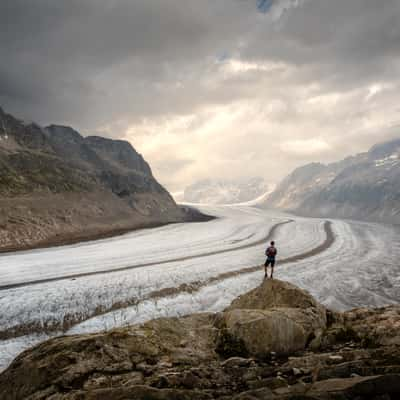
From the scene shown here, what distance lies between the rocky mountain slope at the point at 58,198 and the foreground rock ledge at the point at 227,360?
35.2m

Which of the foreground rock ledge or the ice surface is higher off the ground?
the foreground rock ledge

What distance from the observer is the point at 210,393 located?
4.36 meters

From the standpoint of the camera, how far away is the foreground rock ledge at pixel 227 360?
4.18 meters

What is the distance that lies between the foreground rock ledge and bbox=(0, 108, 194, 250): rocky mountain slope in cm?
3521

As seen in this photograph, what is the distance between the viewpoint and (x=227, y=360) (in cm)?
568

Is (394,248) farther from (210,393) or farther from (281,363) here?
(210,393)

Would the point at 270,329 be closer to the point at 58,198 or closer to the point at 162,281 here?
the point at 162,281

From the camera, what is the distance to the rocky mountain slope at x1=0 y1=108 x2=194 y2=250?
40781 mm

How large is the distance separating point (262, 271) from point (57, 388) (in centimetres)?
1685

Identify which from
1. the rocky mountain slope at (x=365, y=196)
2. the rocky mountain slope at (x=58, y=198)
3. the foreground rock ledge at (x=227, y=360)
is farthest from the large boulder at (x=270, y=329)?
the rocky mountain slope at (x=365, y=196)

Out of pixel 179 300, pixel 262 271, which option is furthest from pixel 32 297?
pixel 262 271

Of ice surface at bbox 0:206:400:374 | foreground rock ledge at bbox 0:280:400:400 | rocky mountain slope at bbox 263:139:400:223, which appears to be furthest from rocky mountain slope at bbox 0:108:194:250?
rocky mountain slope at bbox 263:139:400:223

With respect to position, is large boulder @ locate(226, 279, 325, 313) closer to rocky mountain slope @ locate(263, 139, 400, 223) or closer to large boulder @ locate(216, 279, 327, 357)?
large boulder @ locate(216, 279, 327, 357)

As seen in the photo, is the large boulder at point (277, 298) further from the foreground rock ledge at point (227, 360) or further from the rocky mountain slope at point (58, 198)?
the rocky mountain slope at point (58, 198)
